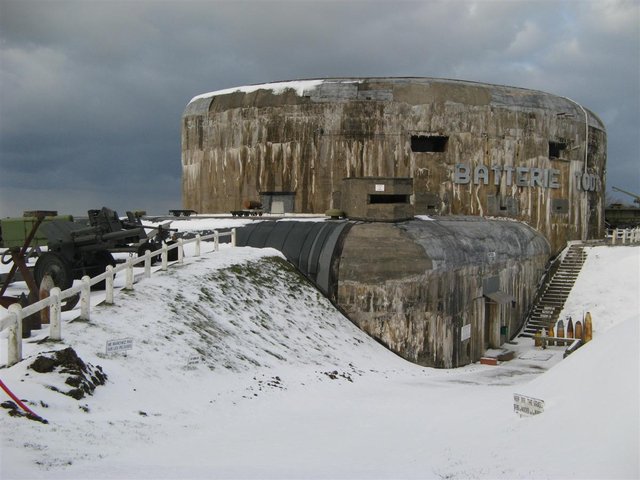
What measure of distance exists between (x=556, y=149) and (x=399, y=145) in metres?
10.4

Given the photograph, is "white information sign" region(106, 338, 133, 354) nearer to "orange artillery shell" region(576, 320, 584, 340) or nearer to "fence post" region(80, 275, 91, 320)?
"fence post" region(80, 275, 91, 320)

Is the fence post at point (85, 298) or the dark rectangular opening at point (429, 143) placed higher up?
the dark rectangular opening at point (429, 143)

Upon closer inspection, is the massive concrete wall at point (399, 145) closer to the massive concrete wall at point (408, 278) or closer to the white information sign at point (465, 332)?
the massive concrete wall at point (408, 278)

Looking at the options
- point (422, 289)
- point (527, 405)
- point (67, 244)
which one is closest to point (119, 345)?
point (67, 244)

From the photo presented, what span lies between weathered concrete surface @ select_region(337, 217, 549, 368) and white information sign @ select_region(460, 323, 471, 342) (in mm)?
35

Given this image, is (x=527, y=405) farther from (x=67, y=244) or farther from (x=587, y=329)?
(x=587, y=329)

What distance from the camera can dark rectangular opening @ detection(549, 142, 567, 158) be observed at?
3228 cm

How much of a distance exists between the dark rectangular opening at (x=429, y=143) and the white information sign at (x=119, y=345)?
2192cm

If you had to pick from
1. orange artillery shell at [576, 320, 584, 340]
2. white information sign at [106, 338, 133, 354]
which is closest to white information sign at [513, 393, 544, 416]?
white information sign at [106, 338, 133, 354]

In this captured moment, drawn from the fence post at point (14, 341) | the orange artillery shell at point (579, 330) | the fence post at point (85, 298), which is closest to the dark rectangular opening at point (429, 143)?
the orange artillery shell at point (579, 330)

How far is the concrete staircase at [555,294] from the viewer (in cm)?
2578

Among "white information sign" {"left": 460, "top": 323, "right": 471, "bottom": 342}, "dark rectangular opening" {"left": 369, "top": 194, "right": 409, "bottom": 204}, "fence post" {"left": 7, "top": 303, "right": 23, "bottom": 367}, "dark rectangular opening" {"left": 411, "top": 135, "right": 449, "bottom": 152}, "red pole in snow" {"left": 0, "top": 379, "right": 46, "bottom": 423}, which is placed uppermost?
"dark rectangular opening" {"left": 411, "top": 135, "right": 449, "bottom": 152}

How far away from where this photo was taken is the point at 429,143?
29750 mm

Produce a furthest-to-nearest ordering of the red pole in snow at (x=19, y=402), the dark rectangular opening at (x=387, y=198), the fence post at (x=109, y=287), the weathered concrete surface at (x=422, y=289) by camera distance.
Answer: the dark rectangular opening at (x=387, y=198), the weathered concrete surface at (x=422, y=289), the fence post at (x=109, y=287), the red pole in snow at (x=19, y=402)
